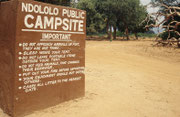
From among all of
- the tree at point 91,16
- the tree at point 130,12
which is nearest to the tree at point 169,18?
the tree at point 130,12

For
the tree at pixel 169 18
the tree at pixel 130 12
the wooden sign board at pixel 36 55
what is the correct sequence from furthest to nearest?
the tree at pixel 130 12, the tree at pixel 169 18, the wooden sign board at pixel 36 55

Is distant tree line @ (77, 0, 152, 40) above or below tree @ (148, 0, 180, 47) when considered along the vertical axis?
above

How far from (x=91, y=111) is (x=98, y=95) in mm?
979

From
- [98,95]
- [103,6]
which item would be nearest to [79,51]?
[98,95]

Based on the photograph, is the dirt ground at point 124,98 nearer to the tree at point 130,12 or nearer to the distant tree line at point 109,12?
the distant tree line at point 109,12

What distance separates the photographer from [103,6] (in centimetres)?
2947

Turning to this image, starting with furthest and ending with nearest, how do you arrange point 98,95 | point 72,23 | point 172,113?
point 98,95 → point 72,23 → point 172,113

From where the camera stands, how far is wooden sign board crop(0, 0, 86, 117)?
11.1ft

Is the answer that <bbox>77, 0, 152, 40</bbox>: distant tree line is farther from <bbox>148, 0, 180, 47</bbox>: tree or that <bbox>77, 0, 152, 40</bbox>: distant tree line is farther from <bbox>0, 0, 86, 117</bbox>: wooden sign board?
<bbox>0, 0, 86, 117</bbox>: wooden sign board

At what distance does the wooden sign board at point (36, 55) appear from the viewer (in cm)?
338

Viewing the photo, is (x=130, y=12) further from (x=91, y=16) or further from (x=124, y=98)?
(x=124, y=98)

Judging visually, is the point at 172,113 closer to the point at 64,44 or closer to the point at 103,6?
the point at 64,44

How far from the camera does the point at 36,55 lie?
3.62m

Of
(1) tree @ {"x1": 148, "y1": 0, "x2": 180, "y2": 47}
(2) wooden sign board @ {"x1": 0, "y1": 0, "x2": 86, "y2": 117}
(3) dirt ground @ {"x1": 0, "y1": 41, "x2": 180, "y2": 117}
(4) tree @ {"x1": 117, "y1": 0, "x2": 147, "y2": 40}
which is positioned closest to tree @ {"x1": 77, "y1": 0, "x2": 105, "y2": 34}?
(4) tree @ {"x1": 117, "y1": 0, "x2": 147, "y2": 40}
